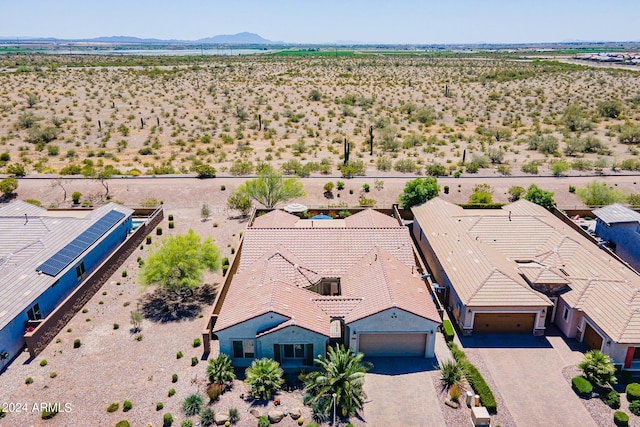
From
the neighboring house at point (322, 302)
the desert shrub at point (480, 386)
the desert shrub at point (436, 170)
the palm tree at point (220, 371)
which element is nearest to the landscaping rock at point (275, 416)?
the palm tree at point (220, 371)

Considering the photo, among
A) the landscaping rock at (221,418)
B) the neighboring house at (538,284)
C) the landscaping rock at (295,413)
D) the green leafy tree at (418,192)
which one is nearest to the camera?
the landscaping rock at (221,418)

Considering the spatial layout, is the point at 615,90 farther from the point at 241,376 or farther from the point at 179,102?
the point at 241,376

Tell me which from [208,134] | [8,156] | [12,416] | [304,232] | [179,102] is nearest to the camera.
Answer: [12,416]

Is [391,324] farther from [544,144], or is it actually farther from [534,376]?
[544,144]

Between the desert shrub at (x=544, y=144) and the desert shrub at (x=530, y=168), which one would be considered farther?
the desert shrub at (x=544, y=144)

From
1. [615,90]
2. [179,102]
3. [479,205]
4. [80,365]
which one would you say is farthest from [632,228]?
[615,90]

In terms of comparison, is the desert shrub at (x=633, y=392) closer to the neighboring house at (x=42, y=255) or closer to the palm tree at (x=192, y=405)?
the palm tree at (x=192, y=405)
